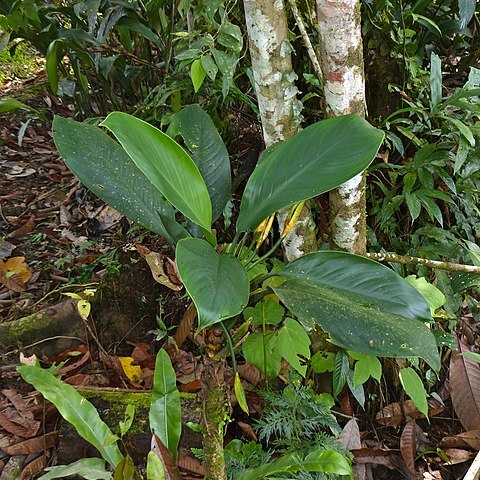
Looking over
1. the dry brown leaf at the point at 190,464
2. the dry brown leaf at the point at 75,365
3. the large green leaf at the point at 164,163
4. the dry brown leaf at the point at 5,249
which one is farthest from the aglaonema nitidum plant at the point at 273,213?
the dry brown leaf at the point at 5,249

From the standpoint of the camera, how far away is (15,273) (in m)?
2.07

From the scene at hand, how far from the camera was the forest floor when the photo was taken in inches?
62.2

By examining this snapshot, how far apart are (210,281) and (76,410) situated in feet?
2.00

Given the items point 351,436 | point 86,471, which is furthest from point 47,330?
point 351,436

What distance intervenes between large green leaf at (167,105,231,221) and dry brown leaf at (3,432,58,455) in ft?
2.82

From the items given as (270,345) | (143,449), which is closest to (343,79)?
(270,345)

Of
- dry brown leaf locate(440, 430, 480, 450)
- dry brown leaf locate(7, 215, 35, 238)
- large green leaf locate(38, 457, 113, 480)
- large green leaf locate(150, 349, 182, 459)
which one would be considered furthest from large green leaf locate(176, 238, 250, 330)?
dry brown leaf locate(7, 215, 35, 238)

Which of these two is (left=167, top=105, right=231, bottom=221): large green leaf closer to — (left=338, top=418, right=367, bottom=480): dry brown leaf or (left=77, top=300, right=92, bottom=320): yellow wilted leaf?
(left=77, top=300, right=92, bottom=320): yellow wilted leaf

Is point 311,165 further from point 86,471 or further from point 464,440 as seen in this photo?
point 464,440

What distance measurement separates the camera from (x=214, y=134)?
4.66 feet

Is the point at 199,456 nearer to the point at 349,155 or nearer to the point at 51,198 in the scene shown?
the point at 349,155

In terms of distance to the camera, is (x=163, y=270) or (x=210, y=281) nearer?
(x=210, y=281)

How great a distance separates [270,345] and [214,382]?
30 cm

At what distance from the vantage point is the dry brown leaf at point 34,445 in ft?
5.11
